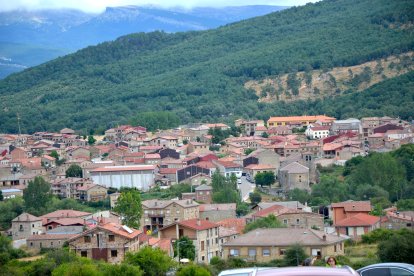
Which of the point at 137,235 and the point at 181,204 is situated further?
the point at 181,204

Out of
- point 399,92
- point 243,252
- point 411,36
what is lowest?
point 243,252

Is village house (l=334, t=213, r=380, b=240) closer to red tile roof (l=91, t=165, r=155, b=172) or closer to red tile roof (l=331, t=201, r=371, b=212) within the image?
red tile roof (l=331, t=201, r=371, b=212)

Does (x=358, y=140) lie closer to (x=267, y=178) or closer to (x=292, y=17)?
(x=267, y=178)

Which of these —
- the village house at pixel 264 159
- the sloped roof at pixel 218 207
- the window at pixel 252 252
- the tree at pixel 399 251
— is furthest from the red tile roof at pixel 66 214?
the tree at pixel 399 251

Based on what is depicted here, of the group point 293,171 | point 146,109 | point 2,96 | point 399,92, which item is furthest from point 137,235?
point 2,96

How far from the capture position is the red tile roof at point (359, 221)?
3462 centimetres

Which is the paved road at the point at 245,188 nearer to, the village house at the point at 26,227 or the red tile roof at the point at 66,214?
the red tile roof at the point at 66,214

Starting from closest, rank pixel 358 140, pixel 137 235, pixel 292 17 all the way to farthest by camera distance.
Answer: pixel 137 235
pixel 358 140
pixel 292 17

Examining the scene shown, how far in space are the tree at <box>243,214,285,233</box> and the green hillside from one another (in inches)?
1777

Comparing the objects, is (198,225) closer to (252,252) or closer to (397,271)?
(252,252)

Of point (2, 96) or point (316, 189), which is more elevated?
point (2, 96)

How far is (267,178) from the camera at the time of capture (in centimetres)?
5266

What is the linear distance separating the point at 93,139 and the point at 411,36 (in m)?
43.2

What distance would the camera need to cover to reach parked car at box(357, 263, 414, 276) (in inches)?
523
